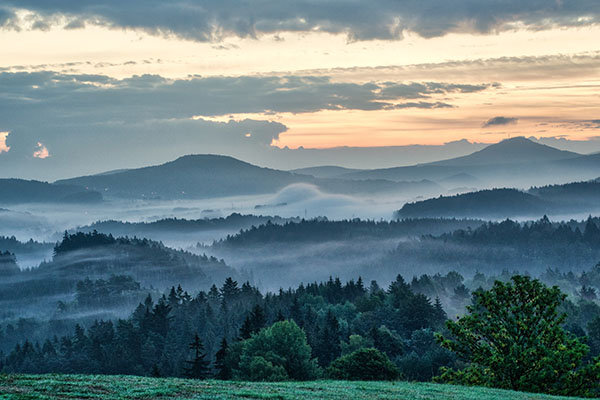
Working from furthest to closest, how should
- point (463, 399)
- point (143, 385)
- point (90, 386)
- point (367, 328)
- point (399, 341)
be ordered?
point (367, 328)
point (399, 341)
point (463, 399)
point (143, 385)
point (90, 386)

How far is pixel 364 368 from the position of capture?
92188 mm

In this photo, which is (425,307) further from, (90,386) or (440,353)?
(90,386)

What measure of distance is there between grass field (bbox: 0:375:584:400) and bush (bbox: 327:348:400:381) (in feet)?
138

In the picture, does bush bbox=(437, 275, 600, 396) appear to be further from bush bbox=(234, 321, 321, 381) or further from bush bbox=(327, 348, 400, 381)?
bush bbox=(234, 321, 321, 381)

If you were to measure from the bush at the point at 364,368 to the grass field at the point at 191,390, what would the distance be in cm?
4212

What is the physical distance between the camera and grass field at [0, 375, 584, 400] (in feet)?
115

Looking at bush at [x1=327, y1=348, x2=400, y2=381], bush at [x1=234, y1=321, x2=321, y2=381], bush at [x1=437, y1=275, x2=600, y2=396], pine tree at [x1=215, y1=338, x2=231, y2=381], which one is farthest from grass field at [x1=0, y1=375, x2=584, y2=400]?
pine tree at [x1=215, y1=338, x2=231, y2=381]

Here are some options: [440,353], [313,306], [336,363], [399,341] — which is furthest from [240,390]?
[313,306]

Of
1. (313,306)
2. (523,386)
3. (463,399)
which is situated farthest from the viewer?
(313,306)

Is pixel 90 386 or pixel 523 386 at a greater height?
pixel 90 386

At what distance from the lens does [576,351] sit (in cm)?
5947

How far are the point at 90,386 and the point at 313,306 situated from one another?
15890cm

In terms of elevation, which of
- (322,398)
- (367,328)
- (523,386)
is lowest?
(367,328)

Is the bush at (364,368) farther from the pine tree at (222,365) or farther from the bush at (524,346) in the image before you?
the bush at (524,346)
